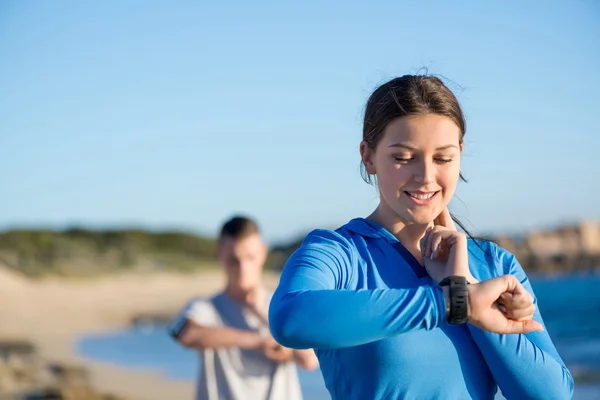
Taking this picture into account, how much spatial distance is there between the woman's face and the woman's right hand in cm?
29

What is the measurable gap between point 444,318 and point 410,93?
23.8 inches

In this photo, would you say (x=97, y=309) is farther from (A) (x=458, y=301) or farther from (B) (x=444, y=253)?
(A) (x=458, y=301)

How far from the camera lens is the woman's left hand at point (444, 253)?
6.92ft

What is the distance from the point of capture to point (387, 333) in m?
1.87

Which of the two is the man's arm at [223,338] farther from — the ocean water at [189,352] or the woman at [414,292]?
the ocean water at [189,352]

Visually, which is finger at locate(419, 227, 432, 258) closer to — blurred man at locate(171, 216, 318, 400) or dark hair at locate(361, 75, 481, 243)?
dark hair at locate(361, 75, 481, 243)

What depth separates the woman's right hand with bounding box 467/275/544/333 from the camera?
1977 millimetres

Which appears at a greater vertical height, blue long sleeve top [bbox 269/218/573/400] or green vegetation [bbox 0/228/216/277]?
green vegetation [bbox 0/228/216/277]

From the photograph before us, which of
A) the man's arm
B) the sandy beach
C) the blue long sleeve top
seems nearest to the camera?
the blue long sleeve top

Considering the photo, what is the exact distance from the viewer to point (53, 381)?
14.5 m

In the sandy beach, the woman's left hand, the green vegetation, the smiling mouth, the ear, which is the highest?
the green vegetation

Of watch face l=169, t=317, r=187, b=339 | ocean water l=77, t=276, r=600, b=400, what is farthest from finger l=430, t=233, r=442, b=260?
ocean water l=77, t=276, r=600, b=400

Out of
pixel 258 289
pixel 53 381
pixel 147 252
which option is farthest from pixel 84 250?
pixel 258 289

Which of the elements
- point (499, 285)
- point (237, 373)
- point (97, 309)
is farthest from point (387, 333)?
point (97, 309)
